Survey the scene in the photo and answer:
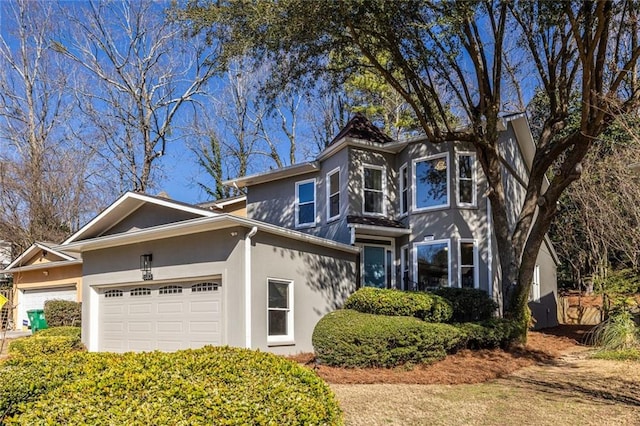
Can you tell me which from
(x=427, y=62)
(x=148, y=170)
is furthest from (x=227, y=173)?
(x=427, y=62)

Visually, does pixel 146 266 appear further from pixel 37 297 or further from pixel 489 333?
pixel 37 297

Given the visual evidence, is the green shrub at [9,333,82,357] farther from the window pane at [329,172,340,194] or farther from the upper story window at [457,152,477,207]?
the upper story window at [457,152,477,207]

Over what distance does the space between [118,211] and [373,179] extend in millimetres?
7853

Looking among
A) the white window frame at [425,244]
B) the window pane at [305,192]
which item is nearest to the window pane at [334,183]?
the window pane at [305,192]

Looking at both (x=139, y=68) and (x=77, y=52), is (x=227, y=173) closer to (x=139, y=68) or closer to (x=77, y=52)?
(x=139, y=68)

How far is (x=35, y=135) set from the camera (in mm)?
29562

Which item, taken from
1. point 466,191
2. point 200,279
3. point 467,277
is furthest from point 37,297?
point 466,191

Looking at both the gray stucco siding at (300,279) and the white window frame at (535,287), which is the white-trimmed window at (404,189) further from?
the white window frame at (535,287)

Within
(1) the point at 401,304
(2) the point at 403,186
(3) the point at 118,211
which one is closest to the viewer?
(1) the point at 401,304

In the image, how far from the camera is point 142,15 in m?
27.4

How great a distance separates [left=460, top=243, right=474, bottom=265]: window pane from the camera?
51.5ft

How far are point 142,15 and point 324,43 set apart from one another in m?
18.0

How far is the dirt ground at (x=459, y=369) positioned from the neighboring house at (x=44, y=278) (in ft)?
45.4

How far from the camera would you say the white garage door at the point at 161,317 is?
12.4 meters
